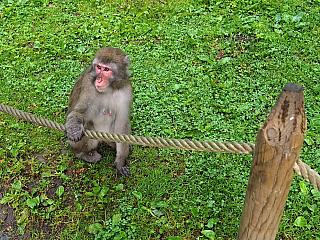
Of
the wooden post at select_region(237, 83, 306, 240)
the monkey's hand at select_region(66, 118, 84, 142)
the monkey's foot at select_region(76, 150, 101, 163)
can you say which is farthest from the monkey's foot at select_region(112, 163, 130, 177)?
the wooden post at select_region(237, 83, 306, 240)

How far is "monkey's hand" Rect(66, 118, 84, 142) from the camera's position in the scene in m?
3.59

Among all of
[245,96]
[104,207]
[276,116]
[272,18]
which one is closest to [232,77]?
[245,96]

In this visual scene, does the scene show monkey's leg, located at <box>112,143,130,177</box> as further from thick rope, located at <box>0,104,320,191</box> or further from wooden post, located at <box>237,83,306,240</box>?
wooden post, located at <box>237,83,306,240</box>

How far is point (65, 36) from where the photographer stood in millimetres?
6750

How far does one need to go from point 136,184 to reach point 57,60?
10.1 feet

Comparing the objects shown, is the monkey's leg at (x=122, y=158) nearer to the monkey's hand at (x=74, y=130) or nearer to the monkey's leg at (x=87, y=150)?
the monkey's leg at (x=87, y=150)

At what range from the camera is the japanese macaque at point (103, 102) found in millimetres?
3957

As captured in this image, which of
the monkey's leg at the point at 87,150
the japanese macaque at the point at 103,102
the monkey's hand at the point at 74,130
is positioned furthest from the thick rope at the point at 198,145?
the monkey's leg at the point at 87,150

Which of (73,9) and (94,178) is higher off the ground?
(73,9)

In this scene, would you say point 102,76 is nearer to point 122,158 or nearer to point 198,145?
point 122,158

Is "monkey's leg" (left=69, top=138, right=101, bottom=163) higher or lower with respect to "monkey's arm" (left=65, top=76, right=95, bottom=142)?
lower

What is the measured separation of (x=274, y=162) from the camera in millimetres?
2061

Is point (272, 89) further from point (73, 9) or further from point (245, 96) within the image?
point (73, 9)

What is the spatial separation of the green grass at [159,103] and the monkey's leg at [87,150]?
11 cm
